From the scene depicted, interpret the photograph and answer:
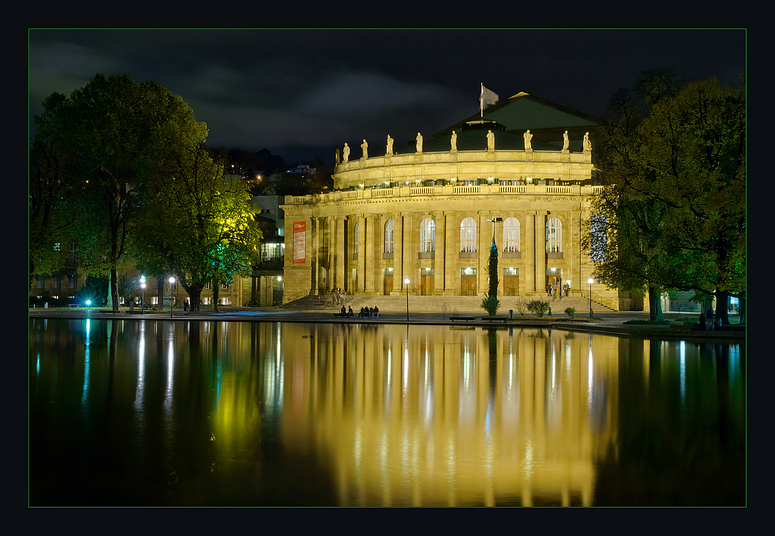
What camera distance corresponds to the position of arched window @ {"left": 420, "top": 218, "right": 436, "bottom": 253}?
3664 inches

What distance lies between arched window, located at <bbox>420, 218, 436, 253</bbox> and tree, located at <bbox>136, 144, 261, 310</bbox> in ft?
96.7

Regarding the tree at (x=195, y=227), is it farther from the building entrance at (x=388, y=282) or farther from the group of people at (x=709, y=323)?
the group of people at (x=709, y=323)

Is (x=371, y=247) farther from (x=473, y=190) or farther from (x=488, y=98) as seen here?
(x=488, y=98)

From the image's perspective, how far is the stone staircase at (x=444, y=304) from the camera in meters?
78.6

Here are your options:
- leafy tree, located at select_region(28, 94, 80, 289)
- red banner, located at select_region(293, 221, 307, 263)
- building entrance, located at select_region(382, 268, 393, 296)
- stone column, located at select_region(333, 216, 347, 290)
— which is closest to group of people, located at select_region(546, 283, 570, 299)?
building entrance, located at select_region(382, 268, 393, 296)

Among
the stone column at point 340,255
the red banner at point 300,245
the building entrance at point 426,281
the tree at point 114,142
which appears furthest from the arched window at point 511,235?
the tree at point 114,142

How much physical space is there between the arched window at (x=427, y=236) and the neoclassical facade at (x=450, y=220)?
12cm

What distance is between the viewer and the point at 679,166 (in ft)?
132

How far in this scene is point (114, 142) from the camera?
6444 centimetres

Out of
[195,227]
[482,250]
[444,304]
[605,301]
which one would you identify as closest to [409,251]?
[482,250]

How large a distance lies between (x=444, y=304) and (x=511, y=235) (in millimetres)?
14803

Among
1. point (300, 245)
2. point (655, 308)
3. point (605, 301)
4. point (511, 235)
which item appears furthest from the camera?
point (300, 245)

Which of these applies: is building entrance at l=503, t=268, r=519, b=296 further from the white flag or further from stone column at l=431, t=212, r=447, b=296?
the white flag

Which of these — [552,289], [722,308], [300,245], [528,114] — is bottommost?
[722,308]
